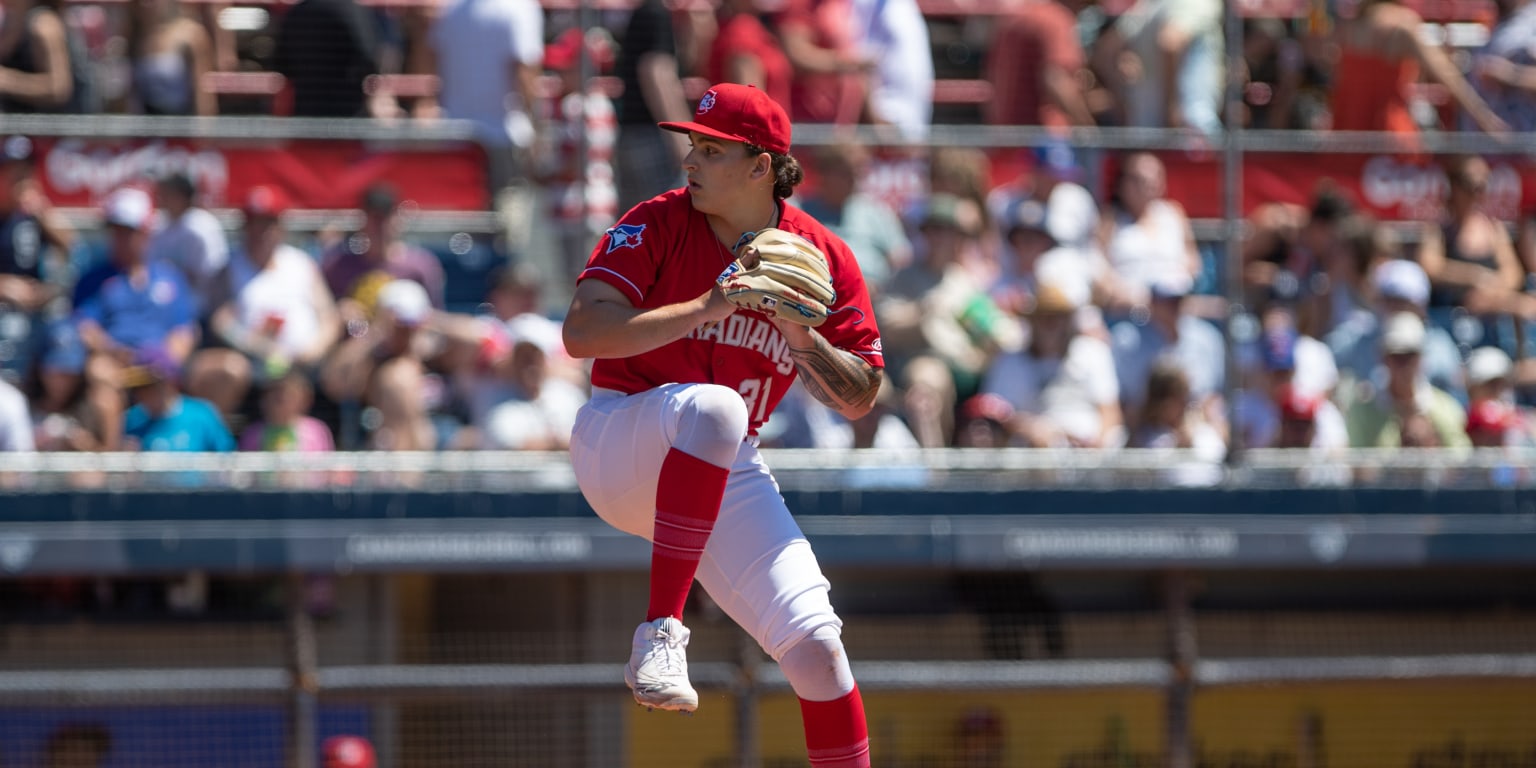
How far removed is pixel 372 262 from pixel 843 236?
1913 millimetres

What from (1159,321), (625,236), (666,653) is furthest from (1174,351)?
(666,653)

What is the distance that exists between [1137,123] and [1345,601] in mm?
2287

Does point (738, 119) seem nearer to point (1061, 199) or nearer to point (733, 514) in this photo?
point (733, 514)

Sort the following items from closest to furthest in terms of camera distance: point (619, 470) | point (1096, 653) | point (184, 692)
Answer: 1. point (619, 470)
2. point (184, 692)
3. point (1096, 653)

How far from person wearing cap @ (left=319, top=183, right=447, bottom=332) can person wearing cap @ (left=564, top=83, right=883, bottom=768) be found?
131 inches

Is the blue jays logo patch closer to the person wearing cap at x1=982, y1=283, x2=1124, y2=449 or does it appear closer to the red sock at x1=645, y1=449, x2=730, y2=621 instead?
the red sock at x1=645, y1=449, x2=730, y2=621

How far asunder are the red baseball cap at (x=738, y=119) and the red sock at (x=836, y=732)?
1.29 metres

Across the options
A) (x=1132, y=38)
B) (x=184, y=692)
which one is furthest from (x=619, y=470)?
(x=1132, y=38)

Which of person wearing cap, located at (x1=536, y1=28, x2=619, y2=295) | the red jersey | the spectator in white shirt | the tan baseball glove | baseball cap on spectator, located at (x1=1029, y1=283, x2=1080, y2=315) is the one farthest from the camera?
baseball cap on spectator, located at (x1=1029, y1=283, x2=1080, y2=315)

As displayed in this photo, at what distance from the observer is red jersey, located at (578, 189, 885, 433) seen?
4535 mm

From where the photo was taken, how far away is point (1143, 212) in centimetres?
845

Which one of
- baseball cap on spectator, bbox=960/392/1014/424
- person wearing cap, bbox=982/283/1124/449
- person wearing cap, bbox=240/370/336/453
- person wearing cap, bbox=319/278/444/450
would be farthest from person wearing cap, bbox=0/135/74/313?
person wearing cap, bbox=982/283/1124/449

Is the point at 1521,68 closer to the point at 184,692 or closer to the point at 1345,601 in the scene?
the point at 1345,601

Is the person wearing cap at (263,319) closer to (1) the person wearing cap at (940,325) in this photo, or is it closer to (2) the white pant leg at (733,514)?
(1) the person wearing cap at (940,325)
